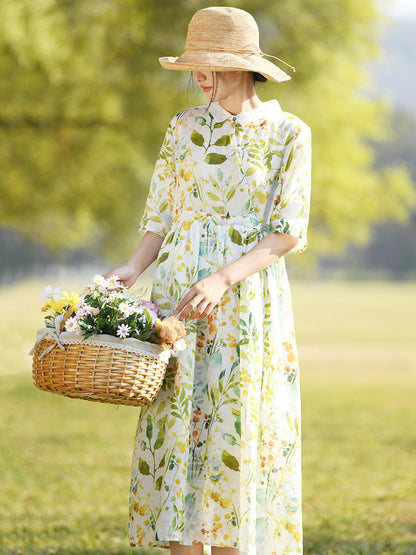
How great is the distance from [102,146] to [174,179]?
818 cm

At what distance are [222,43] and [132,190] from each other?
28.6 feet

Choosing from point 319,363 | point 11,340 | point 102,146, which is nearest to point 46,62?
point 102,146

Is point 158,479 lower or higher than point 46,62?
lower

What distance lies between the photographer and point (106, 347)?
2264 millimetres

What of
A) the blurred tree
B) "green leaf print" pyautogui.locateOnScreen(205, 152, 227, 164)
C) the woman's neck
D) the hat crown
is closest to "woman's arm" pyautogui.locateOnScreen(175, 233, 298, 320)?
"green leaf print" pyautogui.locateOnScreen(205, 152, 227, 164)

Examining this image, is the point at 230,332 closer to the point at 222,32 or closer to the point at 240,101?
the point at 240,101

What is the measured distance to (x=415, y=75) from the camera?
162 feet

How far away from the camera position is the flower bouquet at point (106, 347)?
224cm

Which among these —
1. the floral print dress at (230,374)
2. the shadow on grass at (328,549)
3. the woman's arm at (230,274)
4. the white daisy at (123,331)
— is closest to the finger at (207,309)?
the woman's arm at (230,274)

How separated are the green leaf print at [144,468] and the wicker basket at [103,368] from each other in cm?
27

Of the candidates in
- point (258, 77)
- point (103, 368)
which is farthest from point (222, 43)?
point (103, 368)

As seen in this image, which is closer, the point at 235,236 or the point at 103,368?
the point at 103,368

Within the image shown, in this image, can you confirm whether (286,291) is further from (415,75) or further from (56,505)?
(415,75)

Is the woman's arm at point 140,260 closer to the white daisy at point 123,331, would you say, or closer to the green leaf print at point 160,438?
the white daisy at point 123,331
